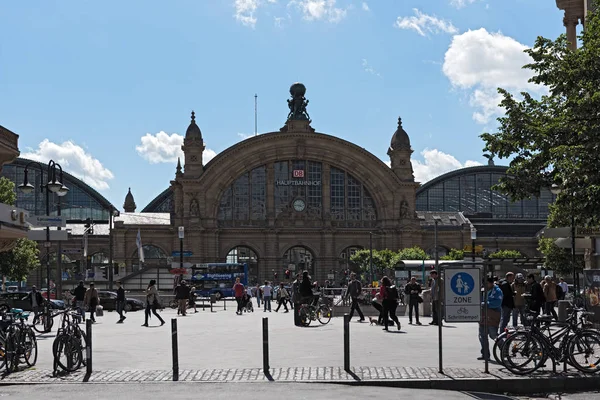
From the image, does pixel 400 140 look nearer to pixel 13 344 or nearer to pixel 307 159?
pixel 307 159

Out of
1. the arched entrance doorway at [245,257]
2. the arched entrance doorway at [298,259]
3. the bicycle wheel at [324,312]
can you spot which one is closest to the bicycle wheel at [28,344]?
the bicycle wheel at [324,312]

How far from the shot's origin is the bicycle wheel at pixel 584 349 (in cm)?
1648

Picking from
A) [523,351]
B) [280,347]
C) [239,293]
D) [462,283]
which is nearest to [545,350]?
[523,351]

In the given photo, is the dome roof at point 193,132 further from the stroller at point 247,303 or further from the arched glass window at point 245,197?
the stroller at point 247,303

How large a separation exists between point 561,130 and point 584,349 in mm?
9059

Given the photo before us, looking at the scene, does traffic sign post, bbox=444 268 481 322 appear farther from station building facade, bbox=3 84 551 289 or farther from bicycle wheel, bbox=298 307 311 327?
station building facade, bbox=3 84 551 289

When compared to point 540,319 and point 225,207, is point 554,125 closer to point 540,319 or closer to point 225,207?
point 540,319

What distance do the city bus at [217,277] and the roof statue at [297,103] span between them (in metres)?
25.4

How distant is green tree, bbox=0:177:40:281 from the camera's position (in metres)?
65.9

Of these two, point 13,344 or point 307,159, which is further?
point 307,159

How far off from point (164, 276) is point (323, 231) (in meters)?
20.5

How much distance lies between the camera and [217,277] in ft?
237

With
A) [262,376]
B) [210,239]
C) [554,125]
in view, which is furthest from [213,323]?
[210,239]

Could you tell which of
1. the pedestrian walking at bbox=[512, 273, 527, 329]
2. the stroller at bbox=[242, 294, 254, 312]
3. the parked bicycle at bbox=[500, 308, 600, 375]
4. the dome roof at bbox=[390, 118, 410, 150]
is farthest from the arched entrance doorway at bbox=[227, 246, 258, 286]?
the parked bicycle at bbox=[500, 308, 600, 375]
